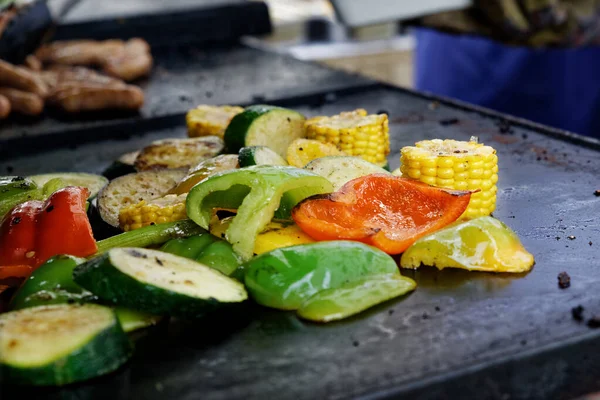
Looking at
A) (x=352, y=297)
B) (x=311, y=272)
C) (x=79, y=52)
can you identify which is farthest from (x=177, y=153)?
(x=79, y=52)

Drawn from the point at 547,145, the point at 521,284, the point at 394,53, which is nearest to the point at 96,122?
the point at 547,145

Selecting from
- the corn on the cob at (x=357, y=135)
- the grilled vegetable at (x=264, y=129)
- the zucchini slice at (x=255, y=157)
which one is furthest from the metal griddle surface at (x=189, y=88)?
the zucchini slice at (x=255, y=157)

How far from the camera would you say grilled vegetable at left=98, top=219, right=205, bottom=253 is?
2.60m

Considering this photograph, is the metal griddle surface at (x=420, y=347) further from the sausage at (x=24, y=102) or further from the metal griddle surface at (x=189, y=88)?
the sausage at (x=24, y=102)

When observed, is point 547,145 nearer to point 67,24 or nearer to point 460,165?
point 460,165

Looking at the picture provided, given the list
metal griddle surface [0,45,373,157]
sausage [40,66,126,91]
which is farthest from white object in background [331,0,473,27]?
sausage [40,66,126,91]

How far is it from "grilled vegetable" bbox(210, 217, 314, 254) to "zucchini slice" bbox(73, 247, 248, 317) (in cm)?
29

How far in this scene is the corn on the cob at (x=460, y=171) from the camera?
108 inches

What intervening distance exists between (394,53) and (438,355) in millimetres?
7297

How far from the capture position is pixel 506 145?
150 inches

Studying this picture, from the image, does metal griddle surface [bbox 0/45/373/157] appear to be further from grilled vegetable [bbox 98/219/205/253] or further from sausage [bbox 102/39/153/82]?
grilled vegetable [bbox 98/219/205/253]

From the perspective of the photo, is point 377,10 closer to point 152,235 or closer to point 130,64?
point 130,64

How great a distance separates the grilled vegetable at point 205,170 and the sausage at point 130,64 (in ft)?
10.2

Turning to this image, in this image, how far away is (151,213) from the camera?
273 centimetres
